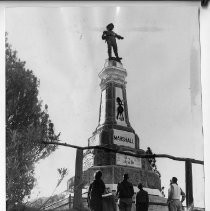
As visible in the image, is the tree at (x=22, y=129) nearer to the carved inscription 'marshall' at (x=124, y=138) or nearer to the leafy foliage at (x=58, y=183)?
the leafy foliage at (x=58, y=183)

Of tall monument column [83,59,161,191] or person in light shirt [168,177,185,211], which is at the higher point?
tall monument column [83,59,161,191]

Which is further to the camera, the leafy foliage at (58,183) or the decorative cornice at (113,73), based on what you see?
the decorative cornice at (113,73)

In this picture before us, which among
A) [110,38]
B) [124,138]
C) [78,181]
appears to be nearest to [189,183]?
[124,138]

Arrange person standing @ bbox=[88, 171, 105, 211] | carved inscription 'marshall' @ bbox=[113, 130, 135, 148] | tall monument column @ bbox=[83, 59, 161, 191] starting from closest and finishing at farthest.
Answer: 1. person standing @ bbox=[88, 171, 105, 211]
2. tall monument column @ bbox=[83, 59, 161, 191]
3. carved inscription 'marshall' @ bbox=[113, 130, 135, 148]

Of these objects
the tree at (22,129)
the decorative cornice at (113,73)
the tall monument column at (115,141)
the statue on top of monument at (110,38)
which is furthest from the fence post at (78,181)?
the statue on top of monument at (110,38)

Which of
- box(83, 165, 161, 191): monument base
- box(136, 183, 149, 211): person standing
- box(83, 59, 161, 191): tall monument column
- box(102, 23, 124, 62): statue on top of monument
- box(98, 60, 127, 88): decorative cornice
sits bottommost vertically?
box(136, 183, 149, 211): person standing

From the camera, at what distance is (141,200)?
436 centimetres

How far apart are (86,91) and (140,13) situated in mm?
776

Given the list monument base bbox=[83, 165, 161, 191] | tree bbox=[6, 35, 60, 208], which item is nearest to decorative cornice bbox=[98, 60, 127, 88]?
tree bbox=[6, 35, 60, 208]

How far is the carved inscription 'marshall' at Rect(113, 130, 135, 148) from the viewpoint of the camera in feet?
14.8

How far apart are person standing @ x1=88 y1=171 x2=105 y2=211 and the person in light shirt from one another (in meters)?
0.56

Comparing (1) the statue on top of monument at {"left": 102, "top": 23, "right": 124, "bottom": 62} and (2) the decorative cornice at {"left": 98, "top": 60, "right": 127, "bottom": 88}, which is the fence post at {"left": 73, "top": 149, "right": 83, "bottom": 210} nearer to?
(2) the decorative cornice at {"left": 98, "top": 60, "right": 127, "bottom": 88}

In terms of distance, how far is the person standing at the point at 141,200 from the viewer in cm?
432

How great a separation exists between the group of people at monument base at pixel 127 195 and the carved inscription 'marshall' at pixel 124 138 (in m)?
0.32
